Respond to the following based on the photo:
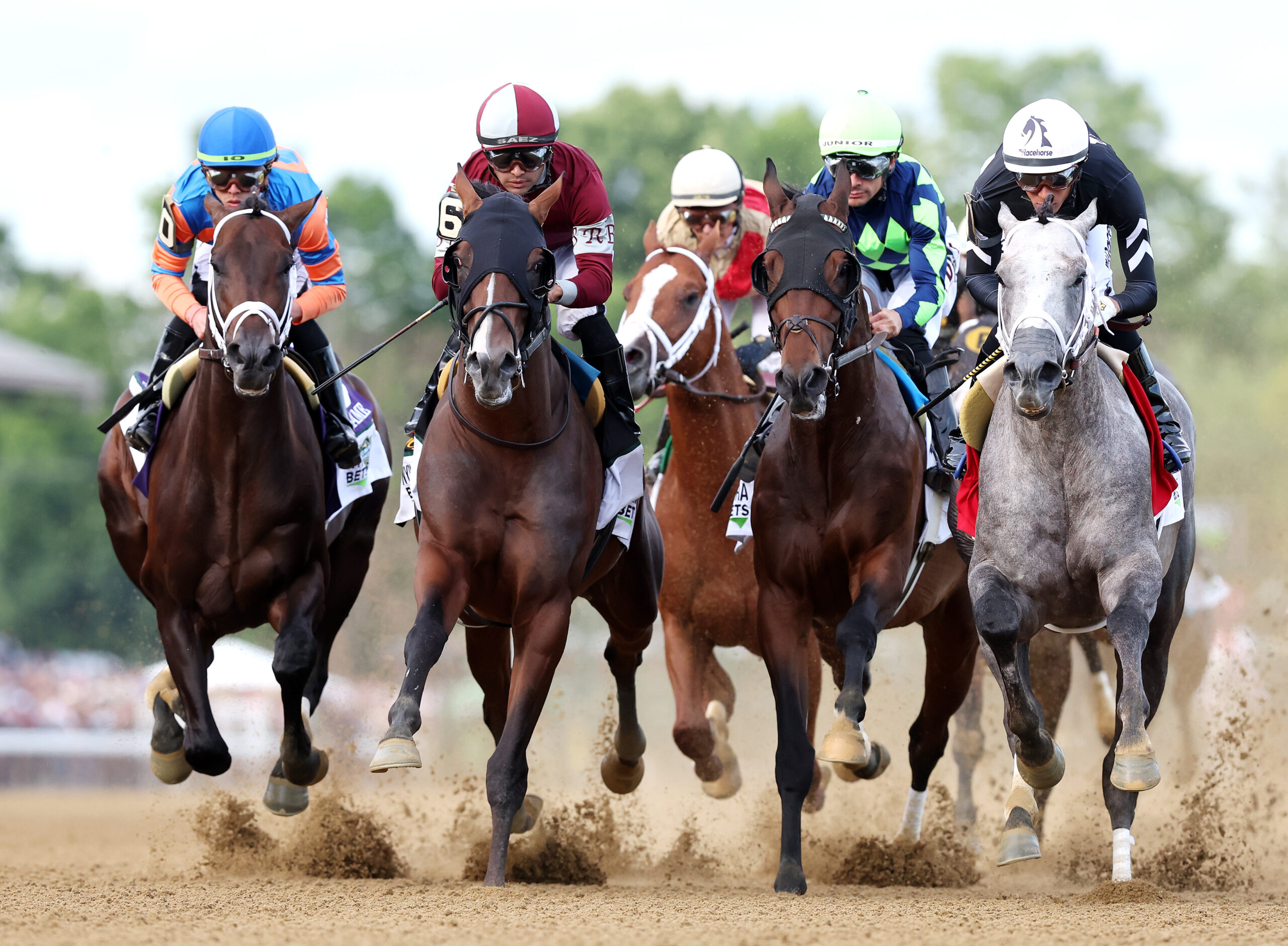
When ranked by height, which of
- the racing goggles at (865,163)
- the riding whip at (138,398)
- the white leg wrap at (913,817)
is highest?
the racing goggles at (865,163)

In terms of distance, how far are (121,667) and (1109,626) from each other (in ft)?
60.0

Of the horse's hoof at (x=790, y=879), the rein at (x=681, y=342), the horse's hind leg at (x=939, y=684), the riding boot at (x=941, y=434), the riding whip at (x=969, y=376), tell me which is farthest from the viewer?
the horse's hind leg at (x=939, y=684)

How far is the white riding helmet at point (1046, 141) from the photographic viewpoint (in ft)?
21.8

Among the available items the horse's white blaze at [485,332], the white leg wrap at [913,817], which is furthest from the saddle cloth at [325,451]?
the white leg wrap at [913,817]

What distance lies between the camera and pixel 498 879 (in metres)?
6.53

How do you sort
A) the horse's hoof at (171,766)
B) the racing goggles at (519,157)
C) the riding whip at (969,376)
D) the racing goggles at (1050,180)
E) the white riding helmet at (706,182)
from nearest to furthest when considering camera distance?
the racing goggles at (1050,180)
the riding whip at (969,376)
the racing goggles at (519,157)
the horse's hoof at (171,766)
the white riding helmet at (706,182)

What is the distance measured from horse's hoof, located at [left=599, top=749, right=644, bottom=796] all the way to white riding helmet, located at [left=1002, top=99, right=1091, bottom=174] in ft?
12.4

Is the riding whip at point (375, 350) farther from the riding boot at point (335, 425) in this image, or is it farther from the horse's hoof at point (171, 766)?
the horse's hoof at point (171, 766)

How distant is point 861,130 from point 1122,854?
358 cm

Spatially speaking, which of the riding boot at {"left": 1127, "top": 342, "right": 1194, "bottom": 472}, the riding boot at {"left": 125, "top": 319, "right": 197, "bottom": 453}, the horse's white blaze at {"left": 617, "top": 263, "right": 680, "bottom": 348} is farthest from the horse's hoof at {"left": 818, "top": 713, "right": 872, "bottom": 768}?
the riding boot at {"left": 125, "top": 319, "right": 197, "bottom": 453}

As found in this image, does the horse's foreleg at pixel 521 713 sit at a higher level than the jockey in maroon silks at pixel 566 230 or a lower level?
lower

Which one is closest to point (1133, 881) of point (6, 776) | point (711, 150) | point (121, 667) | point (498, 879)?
point (498, 879)

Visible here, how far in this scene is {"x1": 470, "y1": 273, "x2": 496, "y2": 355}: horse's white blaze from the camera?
6.31 m

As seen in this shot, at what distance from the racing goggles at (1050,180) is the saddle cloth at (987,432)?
2.26 ft
